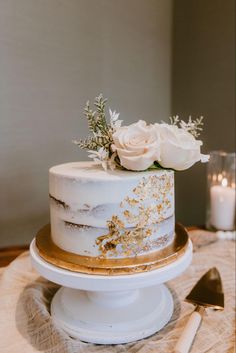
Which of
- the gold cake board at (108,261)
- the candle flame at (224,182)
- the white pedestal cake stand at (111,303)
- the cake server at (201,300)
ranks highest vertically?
the candle flame at (224,182)

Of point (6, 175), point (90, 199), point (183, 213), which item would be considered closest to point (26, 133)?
point (6, 175)

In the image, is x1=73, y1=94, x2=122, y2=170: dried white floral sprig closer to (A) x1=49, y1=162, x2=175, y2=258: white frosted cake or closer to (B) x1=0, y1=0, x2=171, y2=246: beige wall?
(A) x1=49, y1=162, x2=175, y2=258: white frosted cake

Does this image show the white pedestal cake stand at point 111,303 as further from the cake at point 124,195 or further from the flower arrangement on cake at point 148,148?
the flower arrangement on cake at point 148,148

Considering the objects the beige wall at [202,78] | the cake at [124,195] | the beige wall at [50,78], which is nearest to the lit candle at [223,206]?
the beige wall at [202,78]

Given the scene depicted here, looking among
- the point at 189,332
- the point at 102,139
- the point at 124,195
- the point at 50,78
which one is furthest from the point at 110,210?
the point at 50,78

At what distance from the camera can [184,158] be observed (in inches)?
20.4

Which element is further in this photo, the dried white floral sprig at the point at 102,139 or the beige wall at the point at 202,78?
the beige wall at the point at 202,78

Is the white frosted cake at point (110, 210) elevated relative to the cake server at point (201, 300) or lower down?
elevated

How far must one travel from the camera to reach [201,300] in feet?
2.09

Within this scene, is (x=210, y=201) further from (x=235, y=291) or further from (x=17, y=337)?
(x=17, y=337)

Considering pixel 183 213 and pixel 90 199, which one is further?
pixel 183 213

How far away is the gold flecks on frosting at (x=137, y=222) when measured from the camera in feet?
1.63

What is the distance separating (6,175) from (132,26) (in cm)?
70

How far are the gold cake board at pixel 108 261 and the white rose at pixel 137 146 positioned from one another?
6.1 inches
